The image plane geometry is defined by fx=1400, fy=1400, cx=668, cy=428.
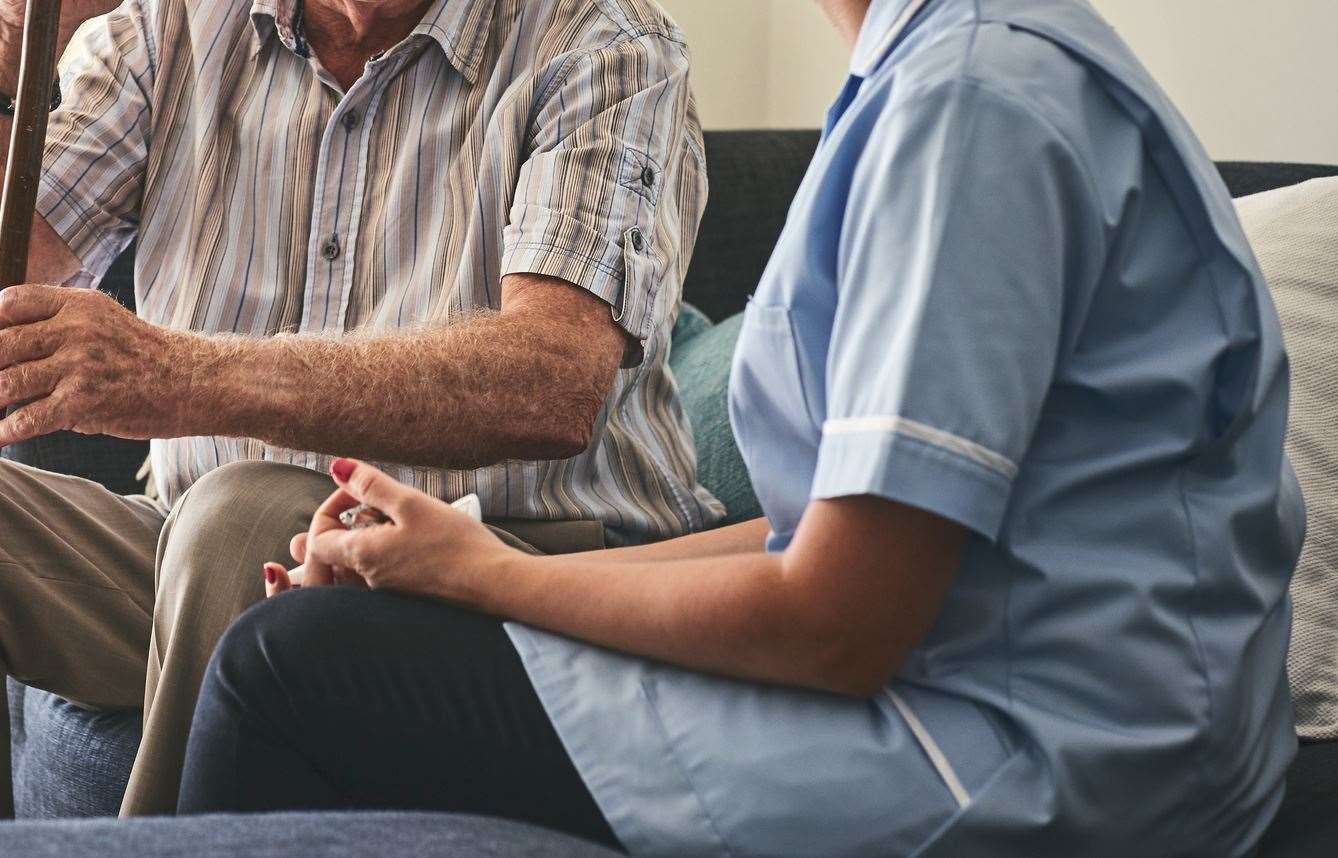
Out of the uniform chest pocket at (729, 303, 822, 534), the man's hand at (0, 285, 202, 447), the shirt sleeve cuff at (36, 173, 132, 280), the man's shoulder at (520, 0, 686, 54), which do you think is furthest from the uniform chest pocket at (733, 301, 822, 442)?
the shirt sleeve cuff at (36, 173, 132, 280)

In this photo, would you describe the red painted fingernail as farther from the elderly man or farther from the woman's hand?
the elderly man

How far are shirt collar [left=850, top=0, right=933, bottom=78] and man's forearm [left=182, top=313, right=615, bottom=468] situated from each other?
51 cm

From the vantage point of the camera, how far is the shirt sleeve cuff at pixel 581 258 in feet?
4.36

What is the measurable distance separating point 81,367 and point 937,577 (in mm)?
763

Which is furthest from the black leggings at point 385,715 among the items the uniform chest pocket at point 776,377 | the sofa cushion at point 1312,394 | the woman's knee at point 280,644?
the sofa cushion at point 1312,394

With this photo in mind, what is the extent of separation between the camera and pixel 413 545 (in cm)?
88

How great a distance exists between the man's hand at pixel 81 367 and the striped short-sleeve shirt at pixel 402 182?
255 millimetres

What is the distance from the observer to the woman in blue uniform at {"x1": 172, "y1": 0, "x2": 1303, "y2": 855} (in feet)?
2.35

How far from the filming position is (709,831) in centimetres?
76

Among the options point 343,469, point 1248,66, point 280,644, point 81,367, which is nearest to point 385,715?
point 280,644

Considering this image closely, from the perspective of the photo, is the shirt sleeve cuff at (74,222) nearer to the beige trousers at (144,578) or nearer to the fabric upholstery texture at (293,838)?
the beige trousers at (144,578)

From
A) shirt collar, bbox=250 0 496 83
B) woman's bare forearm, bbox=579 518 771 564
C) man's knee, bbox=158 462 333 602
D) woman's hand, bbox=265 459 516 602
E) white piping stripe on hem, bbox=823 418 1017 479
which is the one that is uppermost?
shirt collar, bbox=250 0 496 83

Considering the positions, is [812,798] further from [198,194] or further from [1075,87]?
[198,194]

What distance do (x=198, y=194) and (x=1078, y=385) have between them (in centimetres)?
108
